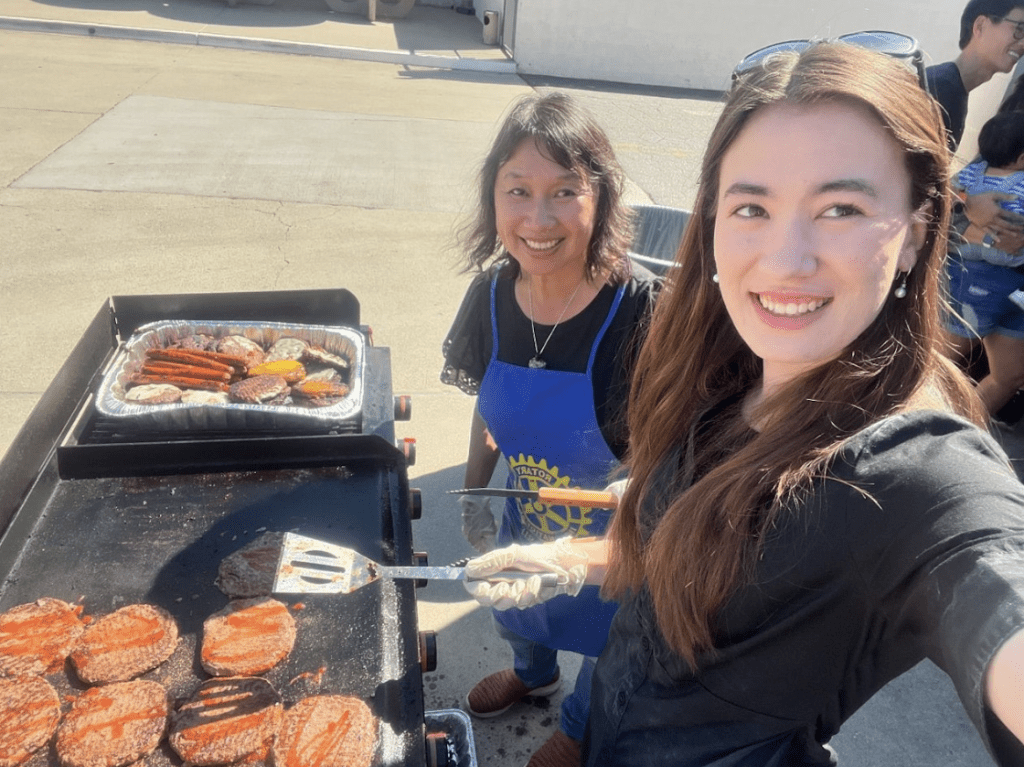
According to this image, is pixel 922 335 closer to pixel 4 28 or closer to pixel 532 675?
pixel 532 675

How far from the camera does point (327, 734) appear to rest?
4.85 feet

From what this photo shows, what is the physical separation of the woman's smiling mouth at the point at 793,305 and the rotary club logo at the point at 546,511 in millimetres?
1128

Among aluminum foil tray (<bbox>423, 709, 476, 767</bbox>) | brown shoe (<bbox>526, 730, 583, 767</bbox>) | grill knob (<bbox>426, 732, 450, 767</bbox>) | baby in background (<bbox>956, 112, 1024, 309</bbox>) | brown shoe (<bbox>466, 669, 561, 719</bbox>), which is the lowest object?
brown shoe (<bbox>466, 669, 561, 719</bbox>)

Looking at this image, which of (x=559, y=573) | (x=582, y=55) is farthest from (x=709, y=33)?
(x=559, y=573)

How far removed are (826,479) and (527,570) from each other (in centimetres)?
81

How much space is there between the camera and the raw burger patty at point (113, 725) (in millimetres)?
1429

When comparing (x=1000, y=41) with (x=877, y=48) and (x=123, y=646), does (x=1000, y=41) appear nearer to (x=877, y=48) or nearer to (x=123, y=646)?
(x=877, y=48)

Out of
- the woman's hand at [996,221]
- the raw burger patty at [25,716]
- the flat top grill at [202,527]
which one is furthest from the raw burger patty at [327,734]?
the woman's hand at [996,221]

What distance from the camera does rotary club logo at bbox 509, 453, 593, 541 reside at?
86.3 inches

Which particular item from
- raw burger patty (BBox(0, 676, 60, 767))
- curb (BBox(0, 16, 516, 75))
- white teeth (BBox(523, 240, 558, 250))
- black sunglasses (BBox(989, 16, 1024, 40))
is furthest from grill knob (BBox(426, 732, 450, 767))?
curb (BBox(0, 16, 516, 75))

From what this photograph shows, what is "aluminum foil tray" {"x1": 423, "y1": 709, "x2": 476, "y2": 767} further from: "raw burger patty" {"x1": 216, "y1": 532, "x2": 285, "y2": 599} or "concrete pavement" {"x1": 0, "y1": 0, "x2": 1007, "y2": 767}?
"raw burger patty" {"x1": 216, "y1": 532, "x2": 285, "y2": 599}

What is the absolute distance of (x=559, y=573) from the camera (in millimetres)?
1657

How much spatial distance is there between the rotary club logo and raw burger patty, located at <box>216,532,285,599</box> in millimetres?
751

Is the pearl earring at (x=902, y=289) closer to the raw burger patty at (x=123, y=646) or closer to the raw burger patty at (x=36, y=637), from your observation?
the raw burger patty at (x=123, y=646)
